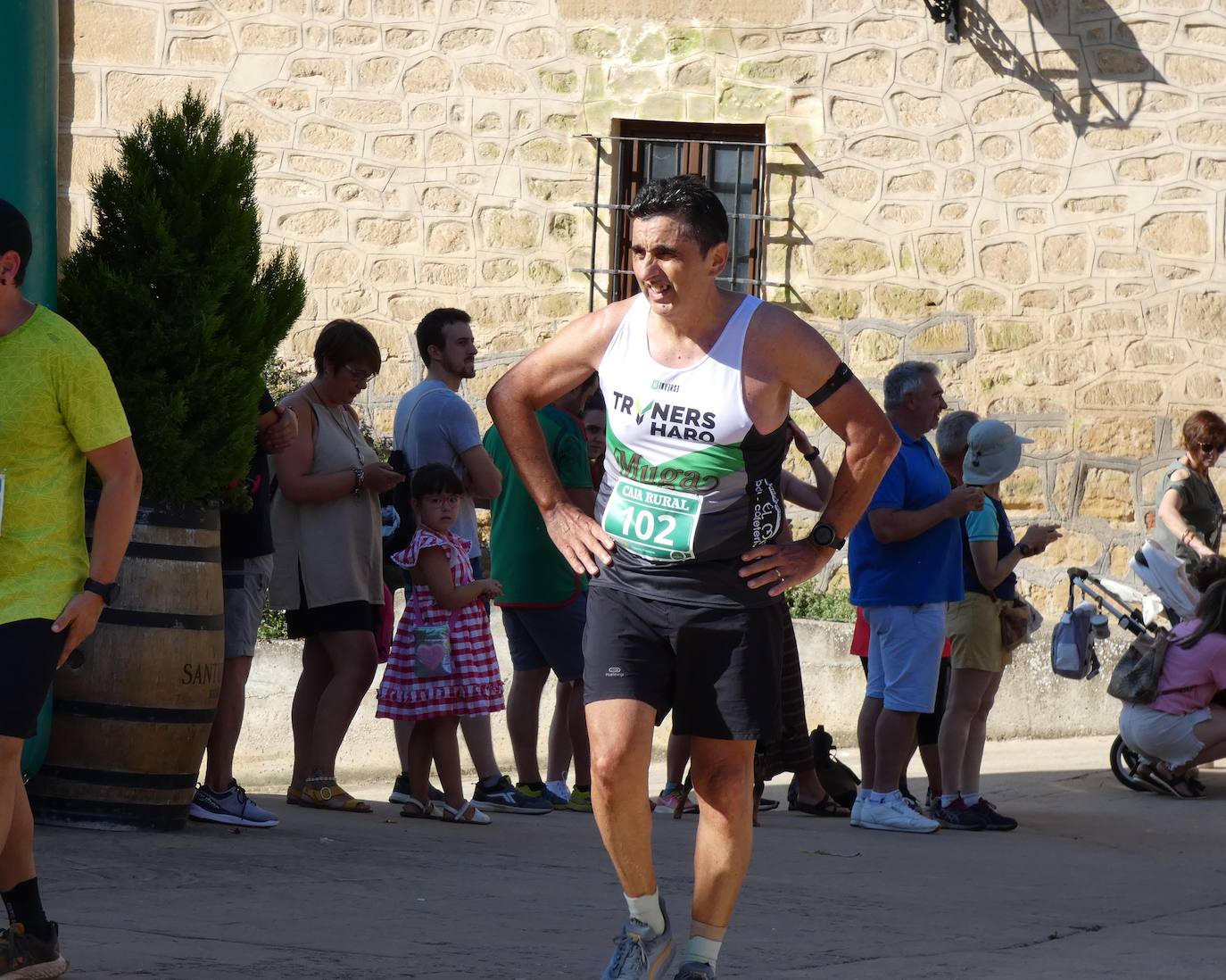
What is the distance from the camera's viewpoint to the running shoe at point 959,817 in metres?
7.16

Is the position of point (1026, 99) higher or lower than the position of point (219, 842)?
higher

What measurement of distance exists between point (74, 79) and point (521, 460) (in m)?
9.00

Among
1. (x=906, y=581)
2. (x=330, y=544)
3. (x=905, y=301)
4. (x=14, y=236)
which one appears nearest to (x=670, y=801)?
(x=906, y=581)

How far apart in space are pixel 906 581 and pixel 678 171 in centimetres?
569

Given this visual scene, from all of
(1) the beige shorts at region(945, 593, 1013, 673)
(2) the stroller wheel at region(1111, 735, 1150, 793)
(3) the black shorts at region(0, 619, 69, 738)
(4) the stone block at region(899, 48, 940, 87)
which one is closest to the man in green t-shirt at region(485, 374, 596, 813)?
(1) the beige shorts at region(945, 593, 1013, 673)

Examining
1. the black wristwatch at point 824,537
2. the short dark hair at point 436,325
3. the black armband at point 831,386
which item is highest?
the black armband at point 831,386

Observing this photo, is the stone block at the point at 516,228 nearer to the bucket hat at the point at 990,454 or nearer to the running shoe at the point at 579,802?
the bucket hat at the point at 990,454

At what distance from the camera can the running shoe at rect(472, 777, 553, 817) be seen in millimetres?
7000

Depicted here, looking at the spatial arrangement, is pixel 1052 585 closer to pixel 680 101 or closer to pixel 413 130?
pixel 680 101

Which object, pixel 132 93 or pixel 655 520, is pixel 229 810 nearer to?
pixel 655 520

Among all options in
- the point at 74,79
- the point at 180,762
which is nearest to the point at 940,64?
the point at 74,79

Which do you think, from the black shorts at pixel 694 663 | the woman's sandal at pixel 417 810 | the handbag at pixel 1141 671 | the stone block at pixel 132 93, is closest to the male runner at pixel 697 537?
the black shorts at pixel 694 663

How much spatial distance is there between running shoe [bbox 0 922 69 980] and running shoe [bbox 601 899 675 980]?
1.15m

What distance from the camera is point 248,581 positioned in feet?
20.2
